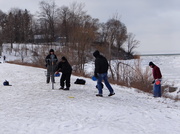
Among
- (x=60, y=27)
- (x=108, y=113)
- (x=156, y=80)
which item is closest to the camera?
(x=108, y=113)

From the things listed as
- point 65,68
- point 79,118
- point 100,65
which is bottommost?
point 79,118

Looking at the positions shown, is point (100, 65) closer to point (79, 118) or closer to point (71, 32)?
point (79, 118)

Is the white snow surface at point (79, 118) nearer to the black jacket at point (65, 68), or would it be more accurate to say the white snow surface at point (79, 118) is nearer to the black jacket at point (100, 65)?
the black jacket at point (100, 65)

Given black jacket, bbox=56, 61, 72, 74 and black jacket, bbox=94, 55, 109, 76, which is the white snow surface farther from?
black jacket, bbox=56, 61, 72, 74

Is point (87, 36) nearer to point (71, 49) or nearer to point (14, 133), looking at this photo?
point (71, 49)

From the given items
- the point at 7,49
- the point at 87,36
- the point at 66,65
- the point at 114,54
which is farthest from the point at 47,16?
the point at 66,65

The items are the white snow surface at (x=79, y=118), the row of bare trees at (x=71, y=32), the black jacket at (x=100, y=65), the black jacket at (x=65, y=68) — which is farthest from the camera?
the row of bare trees at (x=71, y=32)

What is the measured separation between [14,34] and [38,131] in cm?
7947

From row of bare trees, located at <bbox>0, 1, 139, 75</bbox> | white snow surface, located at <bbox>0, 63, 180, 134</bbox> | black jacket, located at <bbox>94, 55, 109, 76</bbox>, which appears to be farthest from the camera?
row of bare trees, located at <bbox>0, 1, 139, 75</bbox>

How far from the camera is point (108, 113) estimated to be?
7.44 metres

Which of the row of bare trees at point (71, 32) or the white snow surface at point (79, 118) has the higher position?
the row of bare trees at point (71, 32)

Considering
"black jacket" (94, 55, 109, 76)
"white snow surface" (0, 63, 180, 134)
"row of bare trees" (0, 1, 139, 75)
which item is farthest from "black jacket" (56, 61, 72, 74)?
"row of bare trees" (0, 1, 139, 75)

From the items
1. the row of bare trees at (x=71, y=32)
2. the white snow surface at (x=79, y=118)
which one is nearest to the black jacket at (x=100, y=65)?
the white snow surface at (x=79, y=118)

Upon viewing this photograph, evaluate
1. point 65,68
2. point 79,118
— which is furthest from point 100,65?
point 79,118
